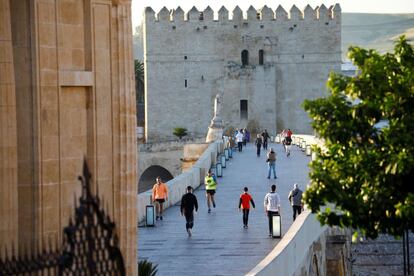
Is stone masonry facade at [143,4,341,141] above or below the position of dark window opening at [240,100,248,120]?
above

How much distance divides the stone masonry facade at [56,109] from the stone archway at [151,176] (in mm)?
47179

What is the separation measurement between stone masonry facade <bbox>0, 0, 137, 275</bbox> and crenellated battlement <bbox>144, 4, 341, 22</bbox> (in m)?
54.0

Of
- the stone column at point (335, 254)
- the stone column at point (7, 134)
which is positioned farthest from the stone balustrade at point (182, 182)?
the stone column at point (7, 134)

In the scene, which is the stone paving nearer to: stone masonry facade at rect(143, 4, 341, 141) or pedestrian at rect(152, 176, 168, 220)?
pedestrian at rect(152, 176, 168, 220)

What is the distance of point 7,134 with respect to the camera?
27.2 ft

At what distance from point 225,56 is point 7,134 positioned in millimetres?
55469

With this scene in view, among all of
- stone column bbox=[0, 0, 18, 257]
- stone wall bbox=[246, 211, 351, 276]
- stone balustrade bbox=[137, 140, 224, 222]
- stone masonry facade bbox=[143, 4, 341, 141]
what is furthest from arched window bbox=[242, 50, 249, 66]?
stone column bbox=[0, 0, 18, 257]

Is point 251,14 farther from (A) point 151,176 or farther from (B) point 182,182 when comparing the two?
(B) point 182,182

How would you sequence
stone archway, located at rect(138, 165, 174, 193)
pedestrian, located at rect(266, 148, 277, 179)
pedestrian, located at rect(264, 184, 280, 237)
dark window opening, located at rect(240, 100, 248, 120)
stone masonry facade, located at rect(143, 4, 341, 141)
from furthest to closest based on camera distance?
stone masonry facade, located at rect(143, 4, 341, 141), dark window opening, located at rect(240, 100, 248, 120), stone archway, located at rect(138, 165, 174, 193), pedestrian, located at rect(266, 148, 277, 179), pedestrian, located at rect(264, 184, 280, 237)

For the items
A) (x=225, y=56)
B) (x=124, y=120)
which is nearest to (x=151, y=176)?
(x=225, y=56)

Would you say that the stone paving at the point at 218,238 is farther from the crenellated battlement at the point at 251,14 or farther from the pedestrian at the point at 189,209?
the crenellated battlement at the point at 251,14

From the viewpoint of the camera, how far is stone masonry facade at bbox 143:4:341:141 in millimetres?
62812

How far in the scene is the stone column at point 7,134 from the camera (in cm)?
824

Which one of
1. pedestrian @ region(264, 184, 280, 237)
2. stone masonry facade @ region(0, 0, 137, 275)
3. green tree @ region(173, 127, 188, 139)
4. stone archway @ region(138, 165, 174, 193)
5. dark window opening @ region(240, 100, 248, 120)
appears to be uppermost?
stone masonry facade @ region(0, 0, 137, 275)
